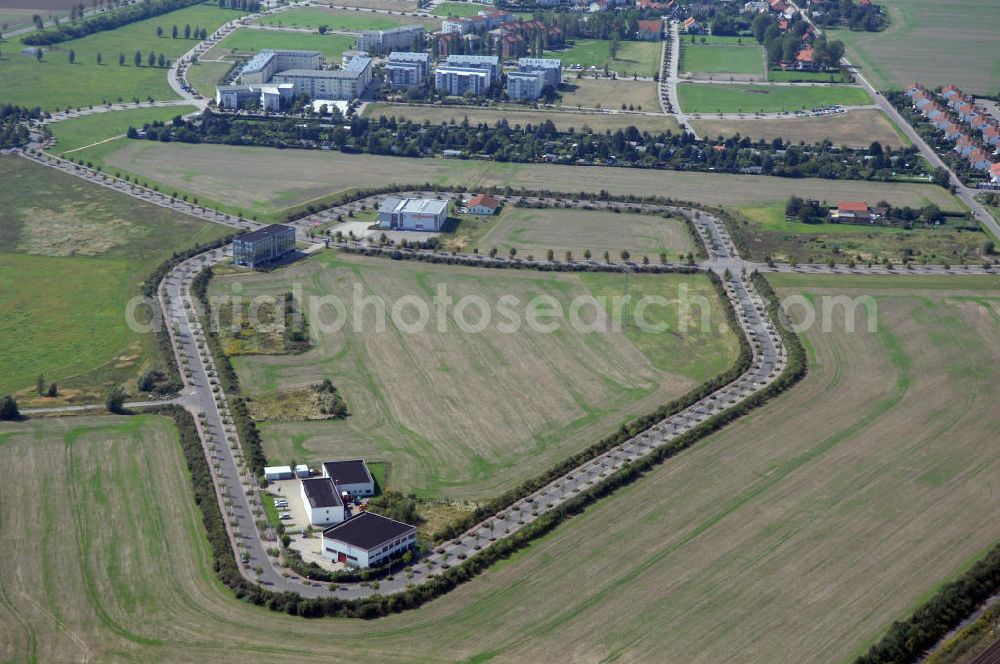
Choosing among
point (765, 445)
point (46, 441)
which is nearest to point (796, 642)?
point (765, 445)

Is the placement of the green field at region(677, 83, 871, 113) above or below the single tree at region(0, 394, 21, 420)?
above

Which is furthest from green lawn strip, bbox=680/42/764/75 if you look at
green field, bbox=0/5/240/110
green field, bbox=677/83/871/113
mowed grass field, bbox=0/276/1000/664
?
mowed grass field, bbox=0/276/1000/664

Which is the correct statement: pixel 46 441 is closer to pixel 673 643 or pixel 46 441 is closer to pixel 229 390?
pixel 229 390

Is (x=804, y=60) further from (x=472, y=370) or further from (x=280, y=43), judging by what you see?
(x=472, y=370)

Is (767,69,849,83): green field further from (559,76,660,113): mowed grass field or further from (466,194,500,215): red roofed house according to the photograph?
(466,194,500,215): red roofed house

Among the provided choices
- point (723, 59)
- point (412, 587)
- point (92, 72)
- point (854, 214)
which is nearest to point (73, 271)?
point (412, 587)
